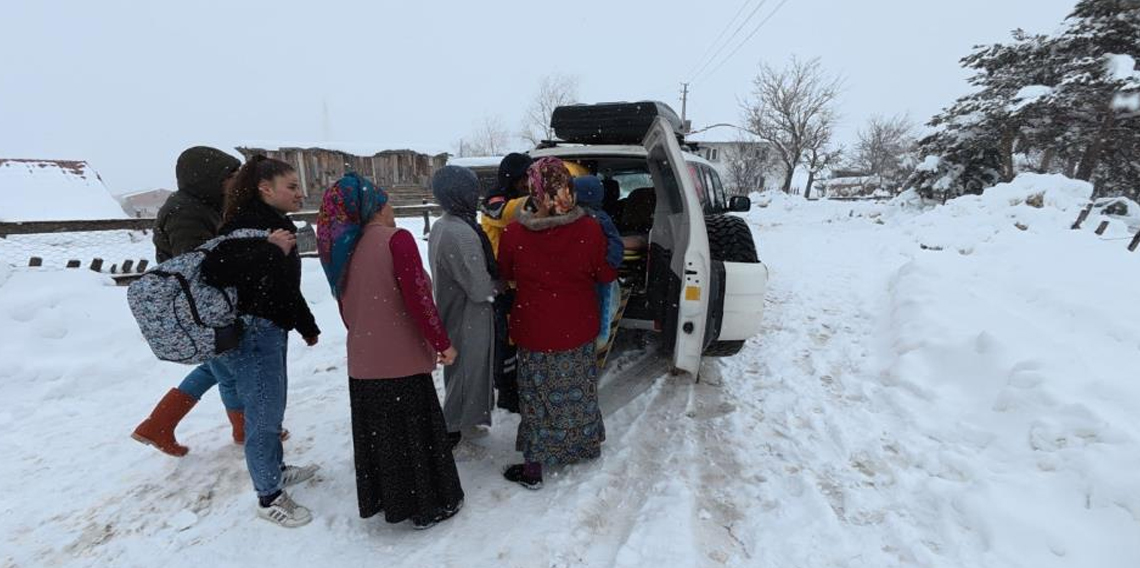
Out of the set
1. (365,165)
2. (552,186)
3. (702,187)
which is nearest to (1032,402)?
(702,187)

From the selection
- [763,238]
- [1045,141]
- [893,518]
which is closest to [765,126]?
[1045,141]

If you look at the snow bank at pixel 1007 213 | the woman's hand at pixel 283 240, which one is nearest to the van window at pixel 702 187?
the woman's hand at pixel 283 240

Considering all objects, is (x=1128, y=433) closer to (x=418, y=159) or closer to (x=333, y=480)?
(x=333, y=480)

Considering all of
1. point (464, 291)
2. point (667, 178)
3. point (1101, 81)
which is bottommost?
point (464, 291)

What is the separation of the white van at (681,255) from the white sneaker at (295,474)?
2335 millimetres

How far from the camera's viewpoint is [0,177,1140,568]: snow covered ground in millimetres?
2209

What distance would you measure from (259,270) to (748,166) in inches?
1461

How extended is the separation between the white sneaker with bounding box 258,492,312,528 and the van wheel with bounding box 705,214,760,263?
3057 mm

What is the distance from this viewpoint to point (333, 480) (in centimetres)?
281

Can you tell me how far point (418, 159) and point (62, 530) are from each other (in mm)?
23721

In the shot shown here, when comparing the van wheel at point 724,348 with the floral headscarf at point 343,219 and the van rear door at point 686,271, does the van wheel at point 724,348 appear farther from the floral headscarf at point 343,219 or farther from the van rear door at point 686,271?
the floral headscarf at point 343,219

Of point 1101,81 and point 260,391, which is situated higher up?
point 1101,81

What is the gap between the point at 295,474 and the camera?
278cm

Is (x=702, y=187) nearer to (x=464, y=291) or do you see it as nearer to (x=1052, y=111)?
(x=464, y=291)
